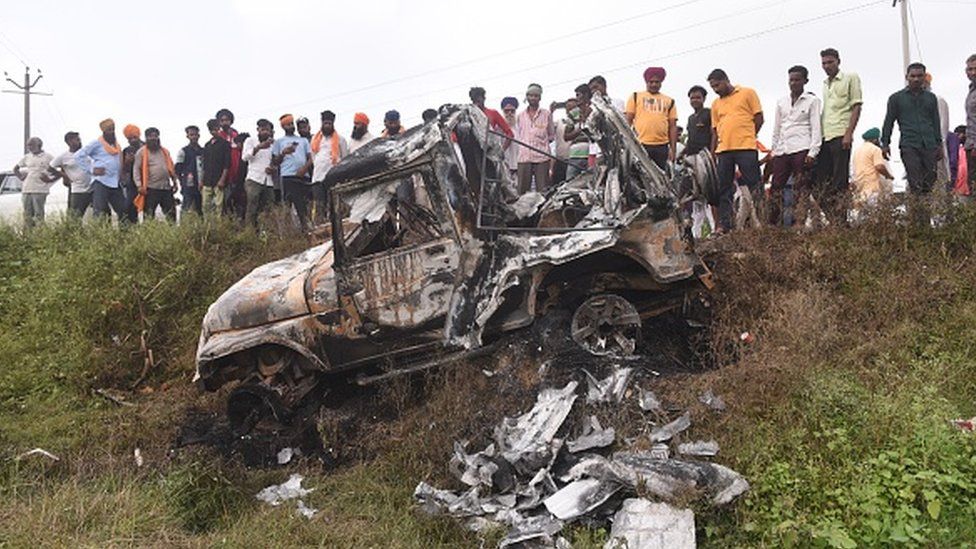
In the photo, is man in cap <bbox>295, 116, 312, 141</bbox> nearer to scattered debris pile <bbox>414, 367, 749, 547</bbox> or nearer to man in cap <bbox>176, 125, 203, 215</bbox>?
man in cap <bbox>176, 125, 203, 215</bbox>

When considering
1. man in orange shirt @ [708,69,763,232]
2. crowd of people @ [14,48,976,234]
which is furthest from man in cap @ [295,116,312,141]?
man in orange shirt @ [708,69,763,232]

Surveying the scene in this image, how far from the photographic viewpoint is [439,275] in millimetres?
6770

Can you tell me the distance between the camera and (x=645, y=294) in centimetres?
738

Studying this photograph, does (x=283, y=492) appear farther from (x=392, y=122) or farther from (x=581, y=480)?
(x=392, y=122)

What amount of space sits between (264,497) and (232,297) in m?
2.02

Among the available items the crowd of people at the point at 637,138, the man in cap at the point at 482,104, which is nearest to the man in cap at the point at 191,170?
the crowd of people at the point at 637,138

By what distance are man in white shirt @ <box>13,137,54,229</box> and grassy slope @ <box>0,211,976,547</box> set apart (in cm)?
371

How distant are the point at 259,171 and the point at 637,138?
240 inches

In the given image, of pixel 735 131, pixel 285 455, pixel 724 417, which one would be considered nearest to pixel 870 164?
pixel 735 131

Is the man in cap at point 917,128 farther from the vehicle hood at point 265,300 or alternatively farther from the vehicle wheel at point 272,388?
the vehicle wheel at point 272,388

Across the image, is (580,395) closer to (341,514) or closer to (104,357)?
(341,514)

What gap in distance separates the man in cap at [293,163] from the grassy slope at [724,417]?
201 centimetres

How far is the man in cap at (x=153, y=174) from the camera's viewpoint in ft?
38.2

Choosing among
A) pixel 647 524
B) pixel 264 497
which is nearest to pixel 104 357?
pixel 264 497
